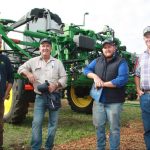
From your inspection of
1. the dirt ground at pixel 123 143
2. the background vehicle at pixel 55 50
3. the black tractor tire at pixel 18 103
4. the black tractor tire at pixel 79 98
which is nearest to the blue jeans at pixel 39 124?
the dirt ground at pixel 123 143

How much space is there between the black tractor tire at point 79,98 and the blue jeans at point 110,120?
504cm

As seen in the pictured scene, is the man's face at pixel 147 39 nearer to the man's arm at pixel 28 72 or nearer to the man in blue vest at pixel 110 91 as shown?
the man in blue vest at pixel 110 91

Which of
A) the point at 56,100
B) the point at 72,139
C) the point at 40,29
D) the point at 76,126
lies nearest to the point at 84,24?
the point at 40,29

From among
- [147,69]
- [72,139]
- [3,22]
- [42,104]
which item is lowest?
[72,139]

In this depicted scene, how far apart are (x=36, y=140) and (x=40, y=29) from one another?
4.91 m

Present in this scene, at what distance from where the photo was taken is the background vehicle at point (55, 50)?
739 centimetres

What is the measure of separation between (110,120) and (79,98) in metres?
5.54

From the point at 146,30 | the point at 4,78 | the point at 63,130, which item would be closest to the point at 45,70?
the point at 4,78

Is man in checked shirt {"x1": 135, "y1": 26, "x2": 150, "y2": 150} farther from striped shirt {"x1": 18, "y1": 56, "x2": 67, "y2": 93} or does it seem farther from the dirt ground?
striped shirt {"x1": 18, "y1": 56, "x2": 67, "y2": 93}

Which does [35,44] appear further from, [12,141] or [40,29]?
[12,141]

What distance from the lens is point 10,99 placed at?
24.9 feet

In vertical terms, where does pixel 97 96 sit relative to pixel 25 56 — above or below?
below

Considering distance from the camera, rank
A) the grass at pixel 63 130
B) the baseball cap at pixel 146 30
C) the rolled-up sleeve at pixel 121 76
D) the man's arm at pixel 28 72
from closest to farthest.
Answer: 1. the rolled-up sleeve at pixel 121 76
2. the baseball cap at pixel 146 30
3. the man's arm at pixel 28 72
4. the grass at pixel 63 130

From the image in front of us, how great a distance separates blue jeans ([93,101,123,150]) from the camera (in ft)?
16.1
